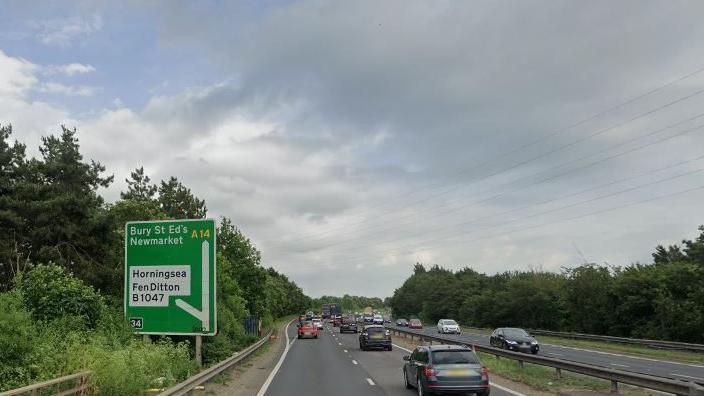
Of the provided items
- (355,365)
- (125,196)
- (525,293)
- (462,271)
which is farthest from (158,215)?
(462,271)

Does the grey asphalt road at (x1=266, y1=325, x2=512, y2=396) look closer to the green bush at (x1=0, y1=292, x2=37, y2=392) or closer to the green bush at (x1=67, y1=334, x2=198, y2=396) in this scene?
the green bush at (x1=67, y1=334, x2=198, y2=396)

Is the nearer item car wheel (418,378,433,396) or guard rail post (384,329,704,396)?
guard rail post (384,329,704,396)

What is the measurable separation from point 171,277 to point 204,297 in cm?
133

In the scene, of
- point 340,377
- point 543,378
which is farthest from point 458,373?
point 340,377

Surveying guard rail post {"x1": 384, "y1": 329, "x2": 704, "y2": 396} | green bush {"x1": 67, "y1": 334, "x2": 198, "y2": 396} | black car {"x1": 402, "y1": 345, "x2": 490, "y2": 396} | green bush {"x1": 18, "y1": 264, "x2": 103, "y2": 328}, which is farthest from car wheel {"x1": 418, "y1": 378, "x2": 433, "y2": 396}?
green bush {"x1": 18, "y1": 264, "x2": 103, "y2": 328}

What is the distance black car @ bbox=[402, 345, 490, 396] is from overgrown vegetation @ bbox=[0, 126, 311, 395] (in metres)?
6.61

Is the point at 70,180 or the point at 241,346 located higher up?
the point at 70,180

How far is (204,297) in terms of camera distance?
20.0 m

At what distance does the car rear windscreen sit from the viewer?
51.6ft

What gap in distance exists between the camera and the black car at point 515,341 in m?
33.7

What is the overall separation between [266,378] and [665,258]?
80.2 m

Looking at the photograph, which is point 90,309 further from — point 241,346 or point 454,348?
point 241,346

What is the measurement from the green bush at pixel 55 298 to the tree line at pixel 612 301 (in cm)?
3983

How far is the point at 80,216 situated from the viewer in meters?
41.5
